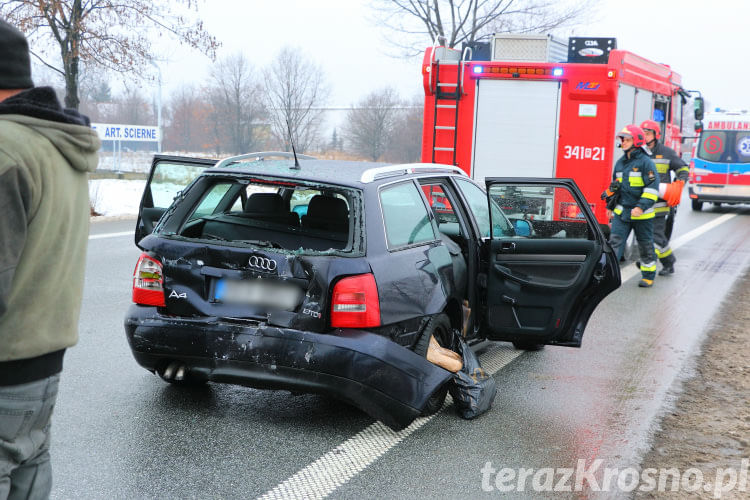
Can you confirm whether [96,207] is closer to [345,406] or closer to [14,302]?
[345,406]

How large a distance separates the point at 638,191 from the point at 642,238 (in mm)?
585

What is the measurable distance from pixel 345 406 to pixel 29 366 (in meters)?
2.93

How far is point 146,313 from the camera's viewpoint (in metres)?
4.60

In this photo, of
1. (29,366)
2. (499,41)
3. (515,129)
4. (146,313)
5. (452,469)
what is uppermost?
(499,41)

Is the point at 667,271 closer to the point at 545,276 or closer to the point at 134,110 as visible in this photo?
the point at 545,276

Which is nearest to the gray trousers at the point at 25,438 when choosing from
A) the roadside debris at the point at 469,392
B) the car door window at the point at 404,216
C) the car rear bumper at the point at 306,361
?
the car rear bumper at the point at 306,361

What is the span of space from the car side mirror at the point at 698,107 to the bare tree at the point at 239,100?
24.1 metres

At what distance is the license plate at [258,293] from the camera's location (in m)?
4.36

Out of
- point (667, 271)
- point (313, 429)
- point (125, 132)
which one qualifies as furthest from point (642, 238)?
point (125, 132)

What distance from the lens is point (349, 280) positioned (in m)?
4.30

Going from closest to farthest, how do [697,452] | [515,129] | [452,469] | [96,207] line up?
[452,469] → [697,452] → [515,129] → [96,207]

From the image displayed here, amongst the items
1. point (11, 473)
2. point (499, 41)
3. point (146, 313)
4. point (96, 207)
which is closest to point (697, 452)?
point (146, 313)

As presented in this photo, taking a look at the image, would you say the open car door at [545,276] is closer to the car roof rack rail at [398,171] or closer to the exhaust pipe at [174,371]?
the car roof rack rail at [398,171]

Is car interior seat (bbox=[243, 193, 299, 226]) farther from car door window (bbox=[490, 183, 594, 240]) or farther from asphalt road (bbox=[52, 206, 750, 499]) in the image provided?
car door window (bbox=[490, 183, 594, 240])
